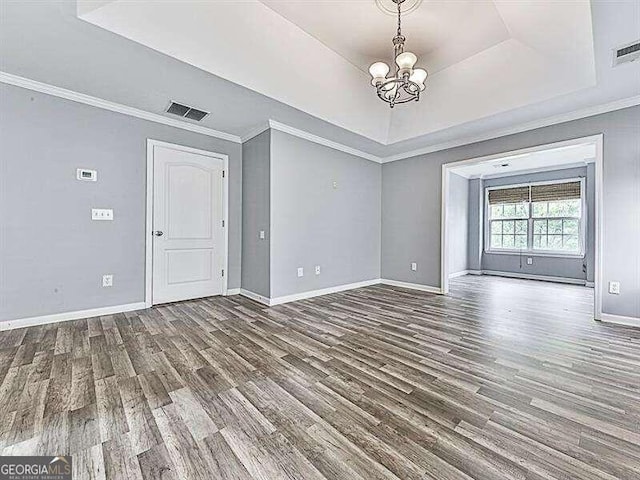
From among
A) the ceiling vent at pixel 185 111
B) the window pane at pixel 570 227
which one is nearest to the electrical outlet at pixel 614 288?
the window pane at pixel 570 227

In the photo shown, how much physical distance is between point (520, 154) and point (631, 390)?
128 inches

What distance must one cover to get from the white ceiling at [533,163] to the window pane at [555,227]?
124 cm

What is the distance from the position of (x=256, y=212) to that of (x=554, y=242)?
6.83m

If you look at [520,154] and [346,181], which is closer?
[520,154]

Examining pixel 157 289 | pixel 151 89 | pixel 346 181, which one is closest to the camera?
pixel 151 89

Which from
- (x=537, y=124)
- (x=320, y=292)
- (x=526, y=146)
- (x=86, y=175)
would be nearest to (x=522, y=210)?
(x=526, y=146)

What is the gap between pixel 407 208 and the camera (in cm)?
542

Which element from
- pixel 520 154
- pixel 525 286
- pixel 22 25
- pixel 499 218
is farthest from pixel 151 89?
A: pixel 499 218

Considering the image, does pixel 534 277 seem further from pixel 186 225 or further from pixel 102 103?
pixel 102 103

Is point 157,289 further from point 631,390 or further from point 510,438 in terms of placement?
point 631,390

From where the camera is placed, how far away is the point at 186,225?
4.21 meters

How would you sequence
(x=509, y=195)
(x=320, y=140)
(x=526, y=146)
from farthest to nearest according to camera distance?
(x=509, y=195)
(x=320, y=140)
(x=526, y=146)

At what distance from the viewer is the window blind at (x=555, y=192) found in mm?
6375

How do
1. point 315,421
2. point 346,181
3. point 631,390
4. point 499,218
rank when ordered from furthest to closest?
point 499,218, point 346,181, point 631,390, point 315,421
